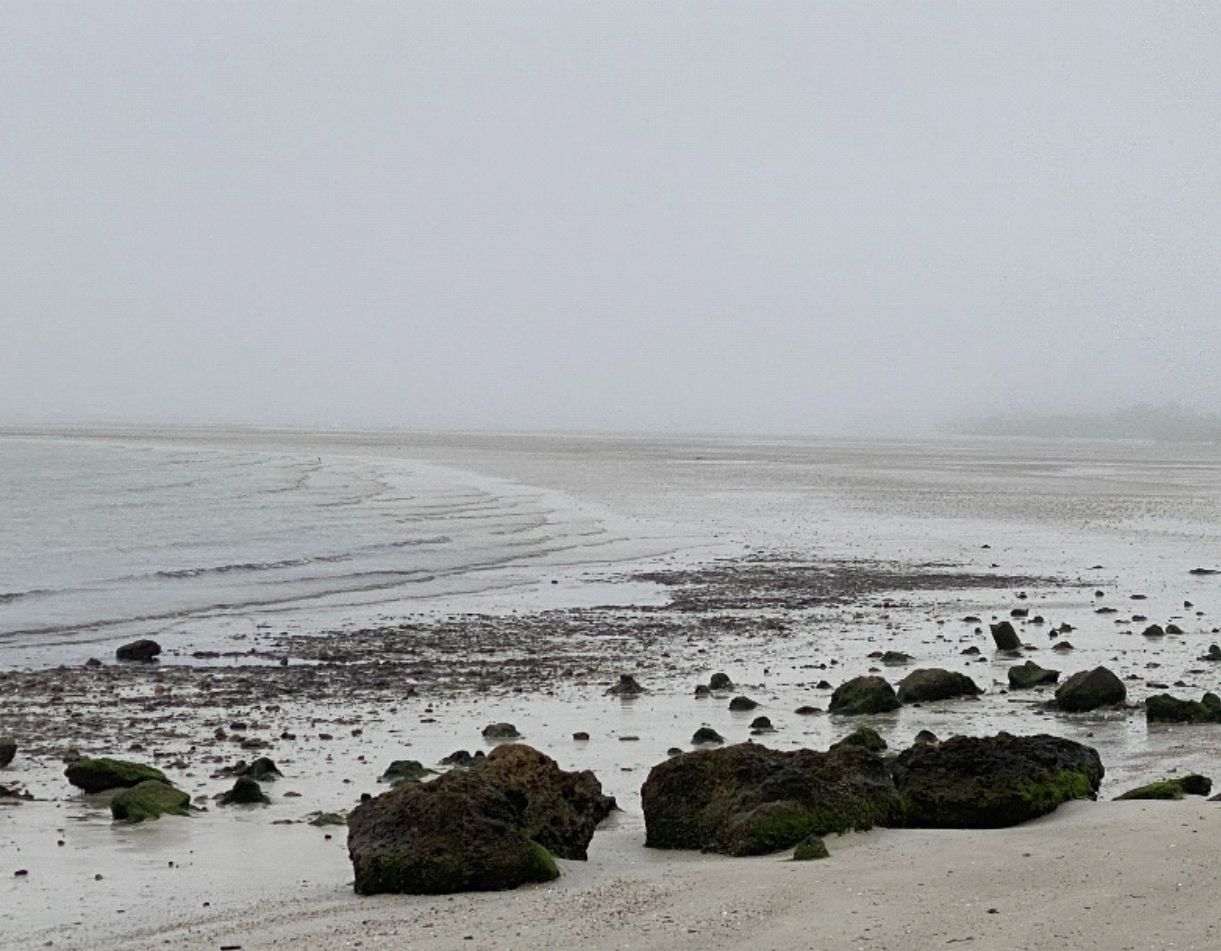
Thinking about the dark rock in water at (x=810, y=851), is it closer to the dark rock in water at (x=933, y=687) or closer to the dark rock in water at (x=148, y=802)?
the dark rock in water at (x=148, y=802)

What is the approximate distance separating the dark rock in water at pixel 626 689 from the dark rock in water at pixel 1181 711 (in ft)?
17.7

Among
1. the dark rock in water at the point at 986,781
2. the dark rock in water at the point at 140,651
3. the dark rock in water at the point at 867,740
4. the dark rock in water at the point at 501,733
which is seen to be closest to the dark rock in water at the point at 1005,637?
the dark rock in water at the point at 867,740

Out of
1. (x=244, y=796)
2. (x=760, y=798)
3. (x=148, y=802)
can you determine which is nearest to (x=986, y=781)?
(x=760, y=798)

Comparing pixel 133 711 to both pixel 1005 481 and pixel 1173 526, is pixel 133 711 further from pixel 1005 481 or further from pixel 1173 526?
pixel 1005 481

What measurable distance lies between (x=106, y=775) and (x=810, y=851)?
5.88 metres

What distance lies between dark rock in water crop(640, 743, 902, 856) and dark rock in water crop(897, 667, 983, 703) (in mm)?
5490

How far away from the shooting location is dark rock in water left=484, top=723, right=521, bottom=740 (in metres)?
13.6

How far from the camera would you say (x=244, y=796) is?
36.1 ft

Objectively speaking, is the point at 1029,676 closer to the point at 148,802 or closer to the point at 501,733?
the point at 501,733

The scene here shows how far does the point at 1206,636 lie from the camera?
20016 millimetres

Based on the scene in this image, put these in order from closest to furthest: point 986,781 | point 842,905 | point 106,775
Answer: point 842,905 → point 986,781 → point 106,775

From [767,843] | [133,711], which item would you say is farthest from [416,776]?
[133,711]

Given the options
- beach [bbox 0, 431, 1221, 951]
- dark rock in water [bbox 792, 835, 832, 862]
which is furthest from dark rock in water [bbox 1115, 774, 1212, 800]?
dark rock in water [bbox 792, 835, 832, 862]

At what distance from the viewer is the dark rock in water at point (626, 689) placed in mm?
15959
